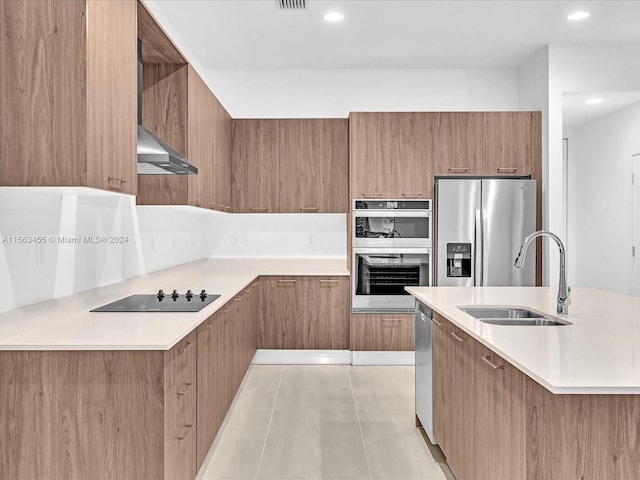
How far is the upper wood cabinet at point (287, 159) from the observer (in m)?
4.84

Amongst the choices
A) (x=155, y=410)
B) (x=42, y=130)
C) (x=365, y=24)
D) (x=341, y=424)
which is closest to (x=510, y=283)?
(x=341, y=424)

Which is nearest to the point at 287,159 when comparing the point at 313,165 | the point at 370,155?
the point at 313,165

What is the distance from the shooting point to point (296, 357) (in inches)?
182

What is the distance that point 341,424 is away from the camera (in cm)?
318

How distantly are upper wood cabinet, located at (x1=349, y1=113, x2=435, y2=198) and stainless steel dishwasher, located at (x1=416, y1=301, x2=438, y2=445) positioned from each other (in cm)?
172

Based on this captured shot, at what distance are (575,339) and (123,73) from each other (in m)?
2.22

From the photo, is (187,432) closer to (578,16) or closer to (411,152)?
(411,152)

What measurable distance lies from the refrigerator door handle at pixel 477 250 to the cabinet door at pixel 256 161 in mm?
1912

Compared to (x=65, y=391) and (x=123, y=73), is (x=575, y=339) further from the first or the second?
(x=123, y=73)

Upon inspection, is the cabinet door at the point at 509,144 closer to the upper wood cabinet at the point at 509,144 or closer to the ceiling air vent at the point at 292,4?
the upper wood cabinet at the point at 509,144

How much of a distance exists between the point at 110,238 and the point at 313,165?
88.2 inches

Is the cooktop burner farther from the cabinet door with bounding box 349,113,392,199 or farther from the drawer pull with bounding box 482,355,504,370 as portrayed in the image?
the cabinet door with bounding box 349,113,392,199

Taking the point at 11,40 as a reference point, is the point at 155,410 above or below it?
below

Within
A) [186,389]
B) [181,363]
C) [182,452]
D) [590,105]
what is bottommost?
[182,452]
